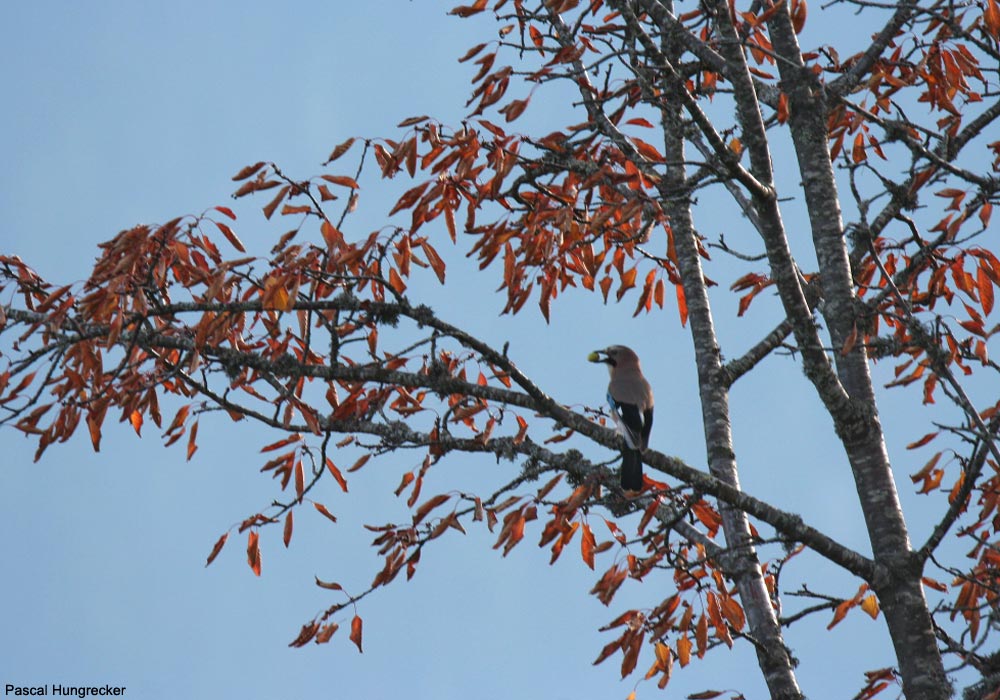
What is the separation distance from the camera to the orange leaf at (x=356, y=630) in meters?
6.71

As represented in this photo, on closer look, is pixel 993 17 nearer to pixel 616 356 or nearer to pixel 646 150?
pixel 646 150

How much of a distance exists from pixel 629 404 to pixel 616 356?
51.2 inches

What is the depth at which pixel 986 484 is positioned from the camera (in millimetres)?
6949

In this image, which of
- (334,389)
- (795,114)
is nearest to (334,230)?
(334,389)

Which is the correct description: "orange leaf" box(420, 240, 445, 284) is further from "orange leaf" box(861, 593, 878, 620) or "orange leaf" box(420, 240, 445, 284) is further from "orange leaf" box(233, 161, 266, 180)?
"orange leaf" box(861, 593, 878, 620)

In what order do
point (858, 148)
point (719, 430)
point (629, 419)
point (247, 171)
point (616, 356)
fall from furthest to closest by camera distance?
point (616, 356)
point (858, 148)
point (629, 419)
point (719, 430)
point (247, 171)

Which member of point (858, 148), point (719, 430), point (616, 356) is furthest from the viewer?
point (616, 356)

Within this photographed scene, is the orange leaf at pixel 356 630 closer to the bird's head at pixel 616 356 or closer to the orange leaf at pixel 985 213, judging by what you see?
the bird's head at pixel 616 356

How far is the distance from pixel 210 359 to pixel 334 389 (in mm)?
1031

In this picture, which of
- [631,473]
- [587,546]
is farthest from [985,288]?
[587,546]

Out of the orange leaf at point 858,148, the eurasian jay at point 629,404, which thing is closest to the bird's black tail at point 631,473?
the eurasian jay at point 629,404

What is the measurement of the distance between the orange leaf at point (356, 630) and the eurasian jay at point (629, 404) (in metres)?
1.85

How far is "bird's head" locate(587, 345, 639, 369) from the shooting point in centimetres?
898

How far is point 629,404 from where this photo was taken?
25.9 ft
